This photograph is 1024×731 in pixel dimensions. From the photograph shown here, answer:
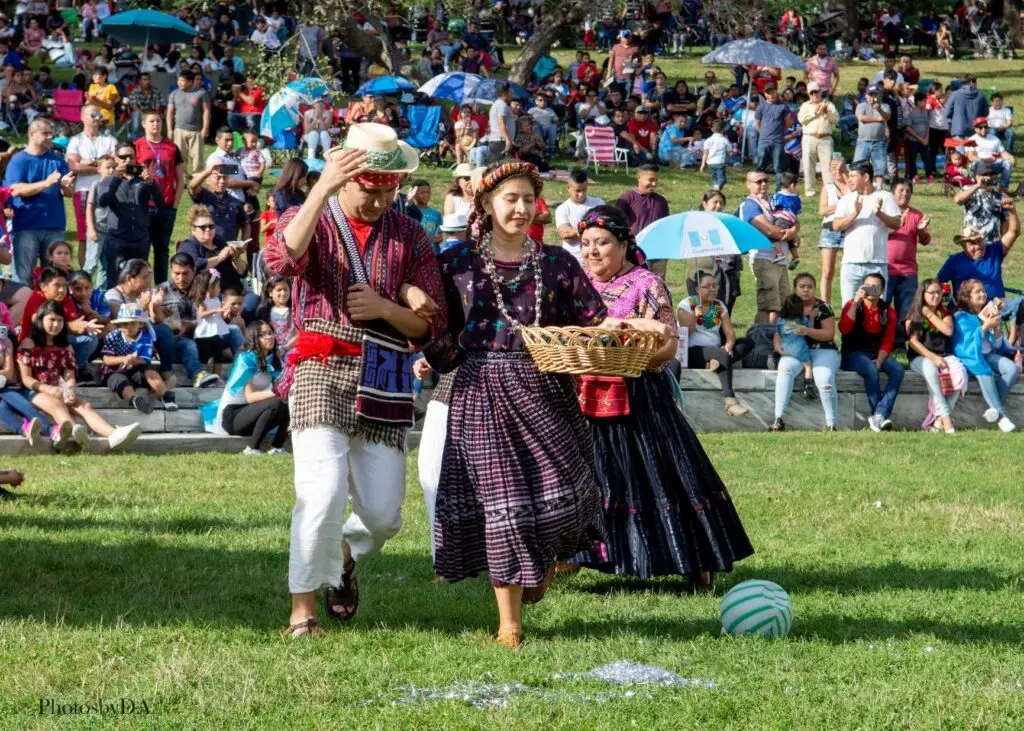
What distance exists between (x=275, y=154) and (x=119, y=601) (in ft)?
64.1

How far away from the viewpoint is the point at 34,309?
1240 cm

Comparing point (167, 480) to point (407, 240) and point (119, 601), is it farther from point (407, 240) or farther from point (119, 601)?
point (407, 240)

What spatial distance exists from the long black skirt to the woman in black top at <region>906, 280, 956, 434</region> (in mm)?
7864

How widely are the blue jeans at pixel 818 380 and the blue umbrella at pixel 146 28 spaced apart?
17382 millimetres


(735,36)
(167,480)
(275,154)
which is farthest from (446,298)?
(735,36)

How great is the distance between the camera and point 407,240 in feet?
20.5

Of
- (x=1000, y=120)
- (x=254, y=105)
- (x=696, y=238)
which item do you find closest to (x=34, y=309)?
(x=696, y=238)

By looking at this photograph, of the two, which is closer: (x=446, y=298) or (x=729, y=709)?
(x=729, y=709)

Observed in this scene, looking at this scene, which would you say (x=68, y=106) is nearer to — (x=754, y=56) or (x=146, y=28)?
(x=146, y=28)

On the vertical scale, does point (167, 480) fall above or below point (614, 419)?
below

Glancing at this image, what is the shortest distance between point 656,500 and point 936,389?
8180mm

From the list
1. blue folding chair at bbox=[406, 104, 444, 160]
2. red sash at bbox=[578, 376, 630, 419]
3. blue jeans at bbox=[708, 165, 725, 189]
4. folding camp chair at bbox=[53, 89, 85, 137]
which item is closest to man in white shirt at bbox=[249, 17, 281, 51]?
folding camp chair at bbox=[53, 89, 85, 137]

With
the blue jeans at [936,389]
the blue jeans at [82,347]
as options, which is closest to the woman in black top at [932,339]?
the blue jeans at [936,389]

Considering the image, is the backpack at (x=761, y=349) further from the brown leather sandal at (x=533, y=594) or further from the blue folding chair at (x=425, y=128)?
the blue folding chair at (x=425, y=128)
